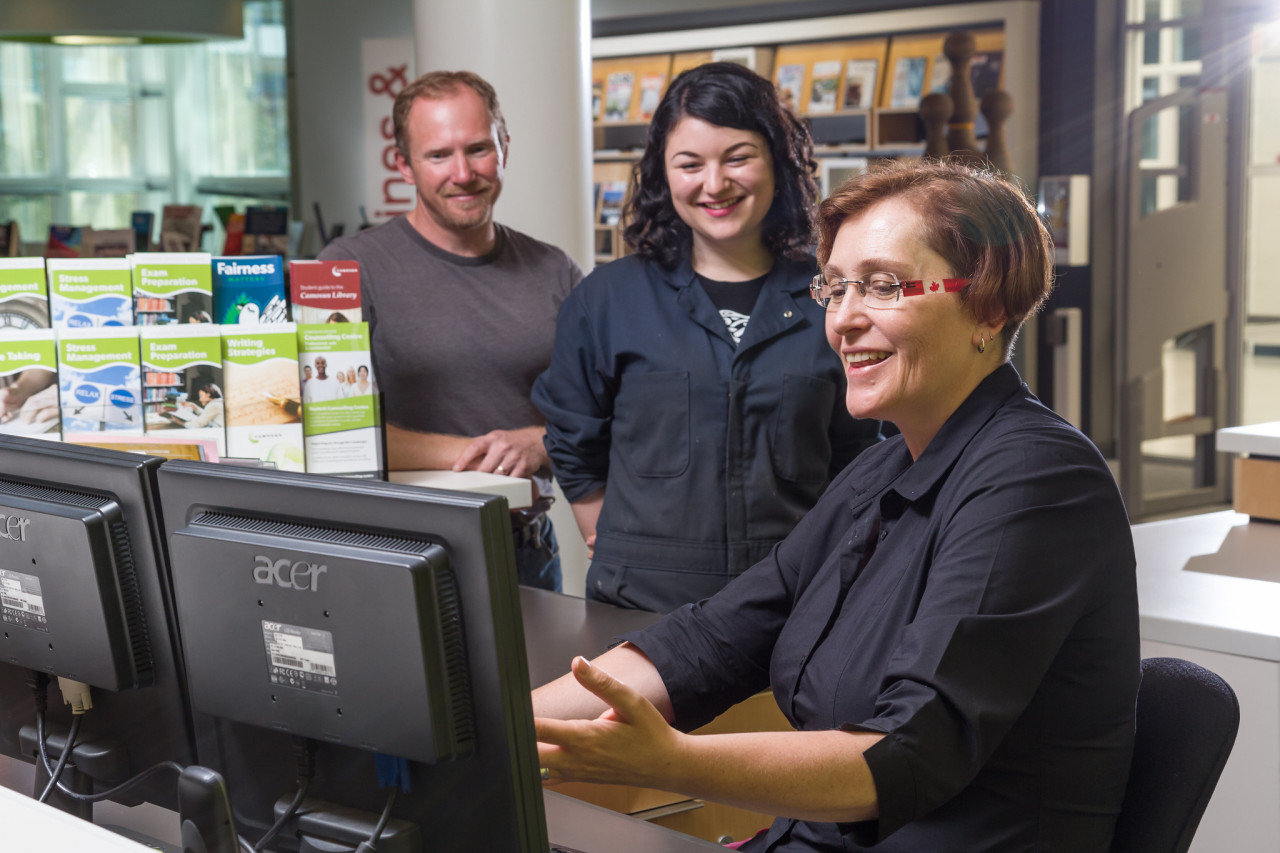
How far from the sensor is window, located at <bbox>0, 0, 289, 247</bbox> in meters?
10.1

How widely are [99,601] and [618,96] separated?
6.09 meters

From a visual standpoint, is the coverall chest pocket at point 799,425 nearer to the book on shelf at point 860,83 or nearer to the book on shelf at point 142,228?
the book on shelf at point 860,83

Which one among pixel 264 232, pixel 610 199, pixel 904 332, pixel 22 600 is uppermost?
pixel 610 199

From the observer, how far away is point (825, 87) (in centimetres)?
612

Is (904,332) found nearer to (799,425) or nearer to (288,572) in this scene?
(288,572)

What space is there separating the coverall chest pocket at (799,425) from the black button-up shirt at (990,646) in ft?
2.39

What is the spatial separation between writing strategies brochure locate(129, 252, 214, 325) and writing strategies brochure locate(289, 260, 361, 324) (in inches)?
6.0

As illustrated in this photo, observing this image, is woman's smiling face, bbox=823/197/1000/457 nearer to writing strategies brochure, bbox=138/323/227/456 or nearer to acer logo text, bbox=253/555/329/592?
acer logo text, bbox=253/555/329/592

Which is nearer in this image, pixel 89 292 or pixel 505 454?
pixel 89 292

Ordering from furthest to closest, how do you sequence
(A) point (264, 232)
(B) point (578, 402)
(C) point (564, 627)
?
(A) point (264, 232) → (B) point (578, 402) → (C) point (564, 627)

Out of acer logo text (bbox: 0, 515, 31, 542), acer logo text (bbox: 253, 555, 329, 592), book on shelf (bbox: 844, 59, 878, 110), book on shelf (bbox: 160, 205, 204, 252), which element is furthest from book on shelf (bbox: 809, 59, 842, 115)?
acer logo text (bbox: 253, 555, 329, 592)

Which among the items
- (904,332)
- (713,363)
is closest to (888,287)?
(904,332)

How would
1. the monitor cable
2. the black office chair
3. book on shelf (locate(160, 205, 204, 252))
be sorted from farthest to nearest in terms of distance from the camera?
book on shelf (locate(160, 205, 204, 252)) < the black office chair < the monitor cable

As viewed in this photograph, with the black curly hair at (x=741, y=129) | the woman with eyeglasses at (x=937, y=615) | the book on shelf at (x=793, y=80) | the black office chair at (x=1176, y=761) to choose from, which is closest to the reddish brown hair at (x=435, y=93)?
the black curly hair at (x=741, y=129)
